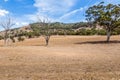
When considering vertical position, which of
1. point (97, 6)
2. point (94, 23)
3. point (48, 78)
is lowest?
point (48, 78)

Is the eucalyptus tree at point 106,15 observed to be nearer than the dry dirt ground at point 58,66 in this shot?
No

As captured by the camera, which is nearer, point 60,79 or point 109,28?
point 60,79

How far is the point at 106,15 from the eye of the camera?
A: 5578 cm

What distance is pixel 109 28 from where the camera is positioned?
57.6m

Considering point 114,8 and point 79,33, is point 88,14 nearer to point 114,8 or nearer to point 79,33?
point 114,8

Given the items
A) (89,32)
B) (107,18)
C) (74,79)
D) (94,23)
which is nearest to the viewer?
(74,79)

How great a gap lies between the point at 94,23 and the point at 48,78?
162 feet

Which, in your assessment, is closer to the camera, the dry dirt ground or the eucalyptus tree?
the dry dirt ground

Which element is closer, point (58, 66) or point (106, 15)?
point (58, 66)

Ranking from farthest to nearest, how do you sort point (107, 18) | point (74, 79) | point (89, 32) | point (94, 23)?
1. point (89, 32)
2. point (94, 23)
3. point (107, 18)
4. point (74, 79)

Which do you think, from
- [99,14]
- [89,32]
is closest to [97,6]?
[99,14]

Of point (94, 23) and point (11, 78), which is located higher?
point (94, 23)

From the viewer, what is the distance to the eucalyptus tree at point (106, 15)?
2179 inches

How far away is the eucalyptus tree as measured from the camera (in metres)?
55.3
